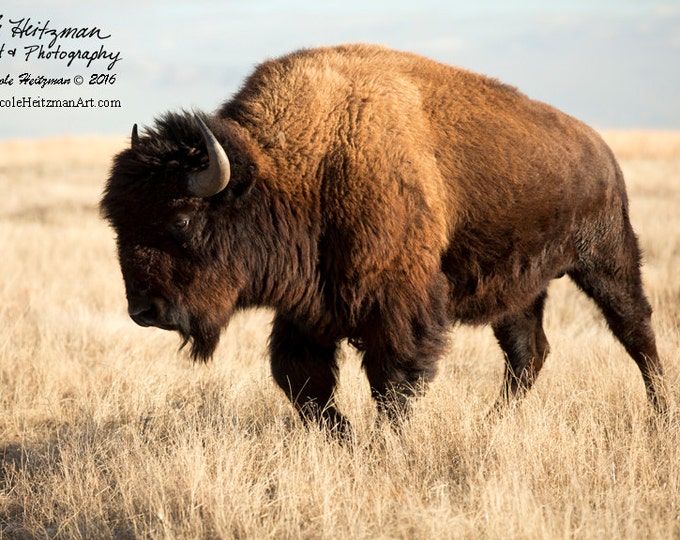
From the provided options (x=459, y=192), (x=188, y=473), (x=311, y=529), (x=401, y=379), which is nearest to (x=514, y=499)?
(x=311, y=529)

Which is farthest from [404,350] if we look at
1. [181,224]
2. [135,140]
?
[135,140]

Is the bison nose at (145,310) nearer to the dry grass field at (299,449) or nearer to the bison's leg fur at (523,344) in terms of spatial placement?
the dry grass field at (299,449)

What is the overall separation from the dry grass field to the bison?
0.46 m

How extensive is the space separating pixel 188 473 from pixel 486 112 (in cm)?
273

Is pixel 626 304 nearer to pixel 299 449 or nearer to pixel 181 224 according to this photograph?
pixel 299 449

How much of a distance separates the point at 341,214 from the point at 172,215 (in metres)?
0.87

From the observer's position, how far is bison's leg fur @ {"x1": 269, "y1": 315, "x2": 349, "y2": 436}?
5.03 m

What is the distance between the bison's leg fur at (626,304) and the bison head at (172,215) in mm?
2646

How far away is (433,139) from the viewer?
4.94 metres

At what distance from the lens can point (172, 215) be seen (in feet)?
14.6

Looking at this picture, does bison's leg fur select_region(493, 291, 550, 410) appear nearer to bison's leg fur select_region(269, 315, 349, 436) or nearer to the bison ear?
bison's leg fur select_region(269, 315, 349, 436)

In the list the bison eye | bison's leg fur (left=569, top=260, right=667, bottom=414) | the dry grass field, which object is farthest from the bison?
bison's leg fur (left=569, top=260, right=667, bottom=414)

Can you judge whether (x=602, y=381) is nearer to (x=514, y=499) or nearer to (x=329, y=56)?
(x=514, y=499)

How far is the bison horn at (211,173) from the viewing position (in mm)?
4230
